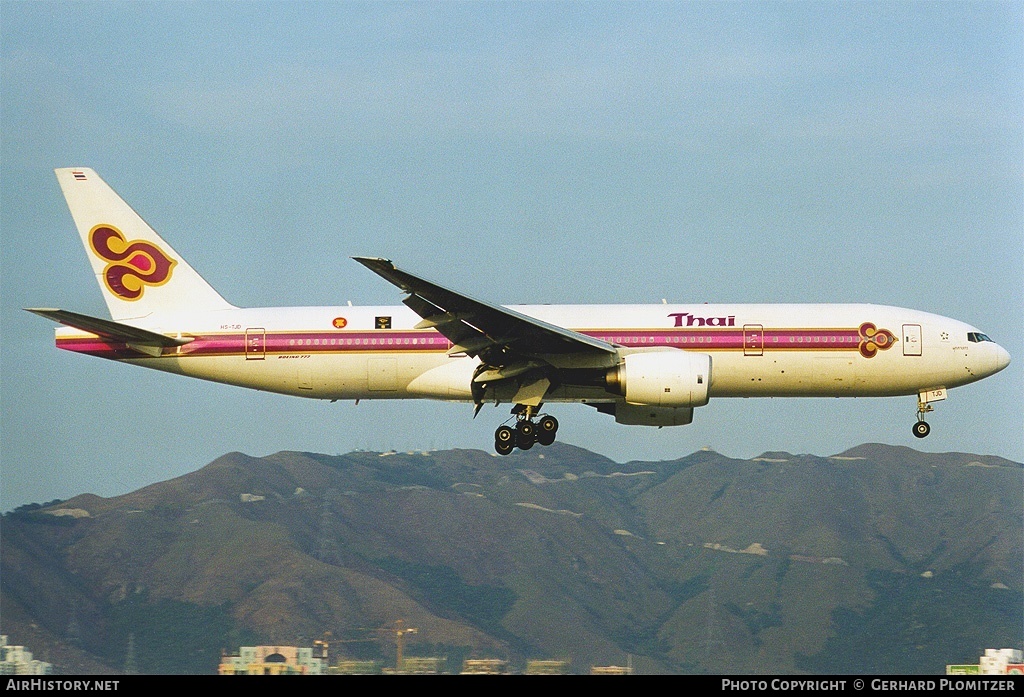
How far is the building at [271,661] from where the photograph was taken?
4206 cm

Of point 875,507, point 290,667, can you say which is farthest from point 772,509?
point 290,667

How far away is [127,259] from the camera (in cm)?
3678

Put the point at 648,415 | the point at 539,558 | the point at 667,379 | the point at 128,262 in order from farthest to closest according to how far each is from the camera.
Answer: the point at 539,558, the point at 128,262, the point at 648,415, the point at 667,379

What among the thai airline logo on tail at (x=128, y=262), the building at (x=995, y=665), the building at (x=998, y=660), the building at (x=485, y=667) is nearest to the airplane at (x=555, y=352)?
the thai airline logo on tail at (x=128, y=262)

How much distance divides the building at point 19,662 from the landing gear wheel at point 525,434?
2001cm

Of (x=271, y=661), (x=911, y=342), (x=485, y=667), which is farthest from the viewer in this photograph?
(x=271, y=661)

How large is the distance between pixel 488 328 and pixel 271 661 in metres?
19.6

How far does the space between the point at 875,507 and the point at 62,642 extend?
131ft

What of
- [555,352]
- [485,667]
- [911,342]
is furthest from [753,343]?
[485,667]

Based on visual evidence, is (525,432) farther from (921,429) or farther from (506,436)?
(921,429)

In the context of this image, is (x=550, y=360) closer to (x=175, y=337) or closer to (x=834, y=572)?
(x=175, y=337)

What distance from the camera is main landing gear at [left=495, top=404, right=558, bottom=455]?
33.8 meters

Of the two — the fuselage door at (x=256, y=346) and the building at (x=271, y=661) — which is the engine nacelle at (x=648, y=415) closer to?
the fuselage door at (x=256, y=346)

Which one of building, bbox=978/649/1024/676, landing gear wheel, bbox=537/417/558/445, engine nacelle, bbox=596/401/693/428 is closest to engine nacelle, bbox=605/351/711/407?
engine nacelle, bbox=596/401/693/428
